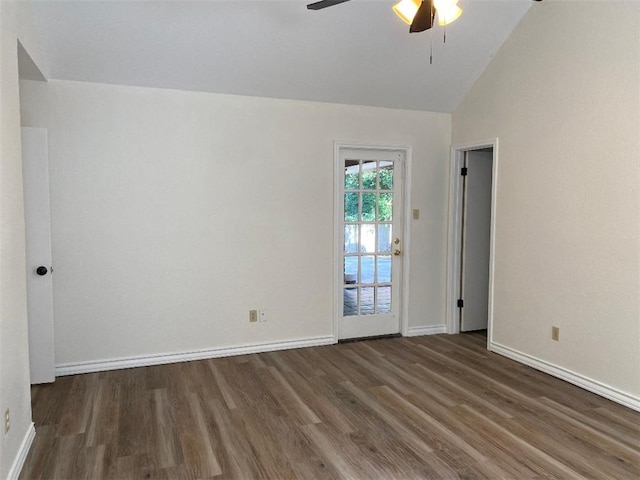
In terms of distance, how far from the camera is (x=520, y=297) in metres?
4.16

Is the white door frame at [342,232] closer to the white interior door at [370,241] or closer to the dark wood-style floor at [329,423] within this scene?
the white interior door at [370,241]

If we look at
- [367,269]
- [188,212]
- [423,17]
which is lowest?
[367,269]

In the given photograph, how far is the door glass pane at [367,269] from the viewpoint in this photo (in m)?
4.86

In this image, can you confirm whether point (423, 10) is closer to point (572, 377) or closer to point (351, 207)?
point (351, 207)

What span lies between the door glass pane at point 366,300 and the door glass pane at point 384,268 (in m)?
0.17

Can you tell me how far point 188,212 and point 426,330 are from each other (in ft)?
9.40

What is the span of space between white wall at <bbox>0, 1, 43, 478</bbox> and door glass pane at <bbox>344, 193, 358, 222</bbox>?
2934mm

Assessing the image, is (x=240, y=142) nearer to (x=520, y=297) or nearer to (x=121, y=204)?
(x=121, y=204)

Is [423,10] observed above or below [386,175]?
above

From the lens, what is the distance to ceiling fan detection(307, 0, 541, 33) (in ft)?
7.94

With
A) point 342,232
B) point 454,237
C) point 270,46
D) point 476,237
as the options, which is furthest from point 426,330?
point 270,46

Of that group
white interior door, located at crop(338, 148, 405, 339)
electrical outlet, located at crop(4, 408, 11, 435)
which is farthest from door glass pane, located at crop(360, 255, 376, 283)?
electrical outlet, located at crop(4, 408, 11, 435)

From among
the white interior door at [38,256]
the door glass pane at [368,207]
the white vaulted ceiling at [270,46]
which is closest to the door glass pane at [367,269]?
the door glass pane at [368,207]

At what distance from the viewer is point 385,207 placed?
4922 mm
